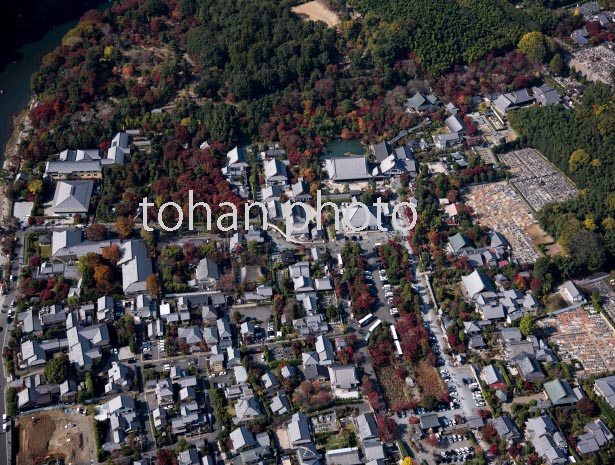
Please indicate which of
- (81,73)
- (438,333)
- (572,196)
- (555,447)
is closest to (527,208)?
(572,196)

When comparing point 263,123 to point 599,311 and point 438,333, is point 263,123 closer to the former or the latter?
point 438,333

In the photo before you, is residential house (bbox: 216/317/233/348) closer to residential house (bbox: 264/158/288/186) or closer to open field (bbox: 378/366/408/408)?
open field (bbox: 378/366/408/408)

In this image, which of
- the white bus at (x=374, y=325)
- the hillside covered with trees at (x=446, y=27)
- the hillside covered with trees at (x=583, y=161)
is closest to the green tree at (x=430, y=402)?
the white bus at (x=374, y=325)

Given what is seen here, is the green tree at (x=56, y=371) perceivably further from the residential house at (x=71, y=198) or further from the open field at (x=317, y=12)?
the open field at (x=317, y=12)

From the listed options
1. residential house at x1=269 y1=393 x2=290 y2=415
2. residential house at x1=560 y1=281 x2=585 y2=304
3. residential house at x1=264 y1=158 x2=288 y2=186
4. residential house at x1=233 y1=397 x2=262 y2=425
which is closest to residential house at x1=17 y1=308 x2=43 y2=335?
residential house at x1=233 y1=397 x2=262 y2=425

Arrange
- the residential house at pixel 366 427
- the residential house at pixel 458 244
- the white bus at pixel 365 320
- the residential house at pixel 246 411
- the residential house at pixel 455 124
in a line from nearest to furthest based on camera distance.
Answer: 1. the residential house at pixel 366 427
2. the residential house at pixel 246 411
3. the white bus at pixel 365 320
4. the residential house at pixel 458 244
5. the residential house at pixel 455 124

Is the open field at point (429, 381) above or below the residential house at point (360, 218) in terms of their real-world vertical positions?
below

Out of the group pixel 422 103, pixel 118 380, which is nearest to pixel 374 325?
pixel 118 380
